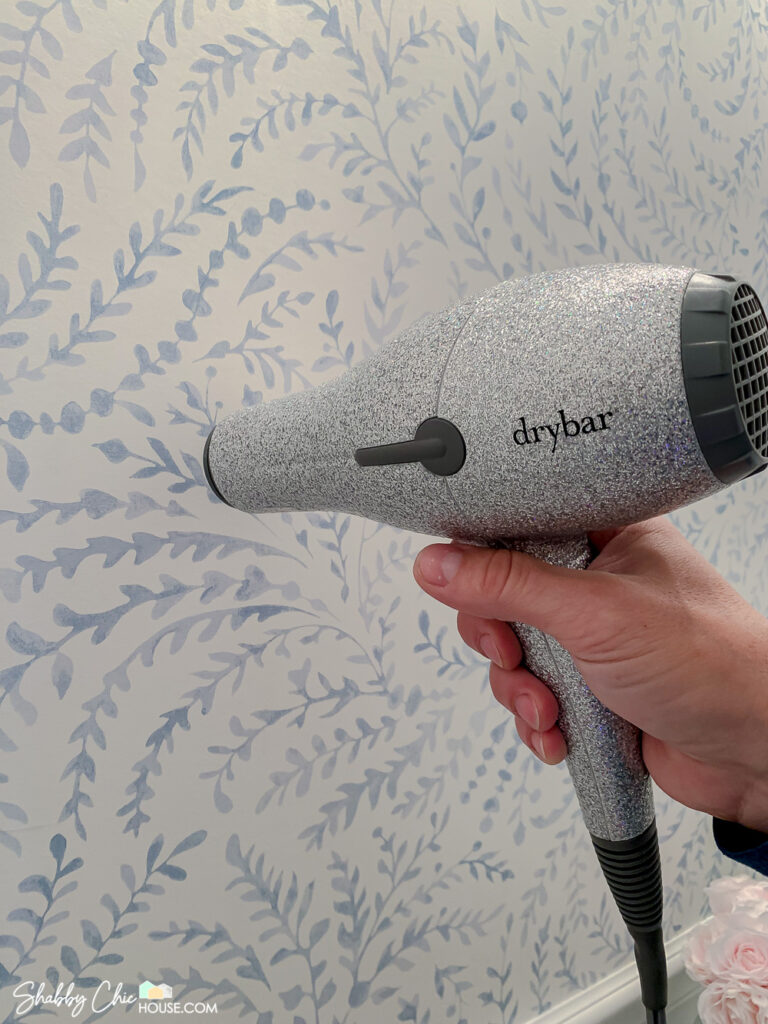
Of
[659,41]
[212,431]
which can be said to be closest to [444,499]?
[212,431]

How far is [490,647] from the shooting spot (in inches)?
22.4

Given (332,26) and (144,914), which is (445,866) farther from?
(332,26)

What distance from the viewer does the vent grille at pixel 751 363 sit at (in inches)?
12.6

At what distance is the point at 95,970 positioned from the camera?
556 millimetres

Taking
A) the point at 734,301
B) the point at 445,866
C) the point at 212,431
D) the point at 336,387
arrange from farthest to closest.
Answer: the point at 445,866 < the point at 212,431 < the point at 336,387 < the point at 734,301

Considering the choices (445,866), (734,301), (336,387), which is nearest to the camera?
(734,301)

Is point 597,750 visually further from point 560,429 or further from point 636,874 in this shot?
point 560,429

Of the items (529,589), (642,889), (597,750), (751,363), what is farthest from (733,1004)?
(751,363)

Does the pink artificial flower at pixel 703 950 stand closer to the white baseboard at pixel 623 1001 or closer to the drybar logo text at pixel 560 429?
the white baseboard at pixel 623 1001

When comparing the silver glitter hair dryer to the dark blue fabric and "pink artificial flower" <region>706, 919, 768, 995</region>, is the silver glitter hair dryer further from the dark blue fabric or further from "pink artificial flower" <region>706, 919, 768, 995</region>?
"pink artificial flower" <region>706, 919, 768, 995</region>

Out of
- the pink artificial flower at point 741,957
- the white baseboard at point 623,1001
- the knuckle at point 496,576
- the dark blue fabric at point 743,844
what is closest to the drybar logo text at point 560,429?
the knuckle at point 496,576

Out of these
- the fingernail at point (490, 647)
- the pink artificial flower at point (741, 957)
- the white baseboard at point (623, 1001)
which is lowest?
the white baseboard at point (623, 1001)

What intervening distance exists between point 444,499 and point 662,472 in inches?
4.2

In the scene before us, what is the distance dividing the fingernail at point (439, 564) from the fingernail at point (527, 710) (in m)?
0.12
